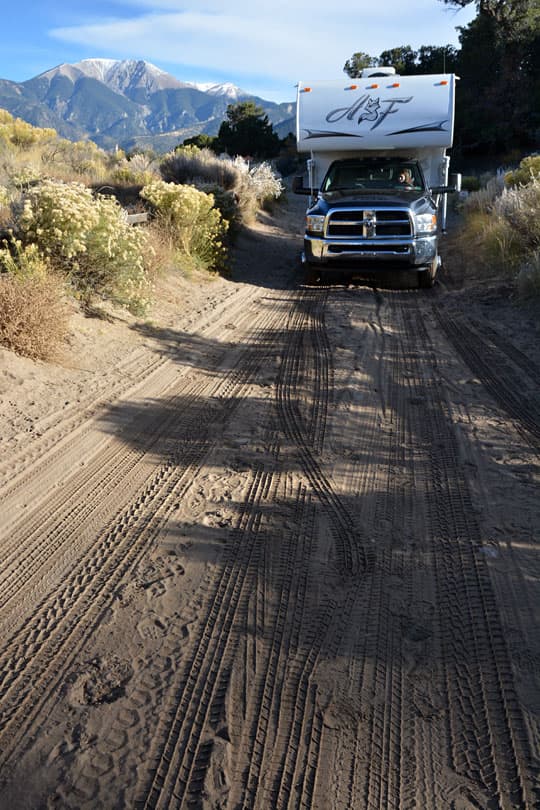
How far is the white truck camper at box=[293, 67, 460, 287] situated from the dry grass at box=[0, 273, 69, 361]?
5902 millimetres

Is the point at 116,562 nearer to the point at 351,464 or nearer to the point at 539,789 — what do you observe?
the point at 351,464

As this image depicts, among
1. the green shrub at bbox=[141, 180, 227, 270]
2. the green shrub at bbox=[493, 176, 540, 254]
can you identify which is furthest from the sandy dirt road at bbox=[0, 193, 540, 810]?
the green shrub at bbox=[141, 180, 227, 270]

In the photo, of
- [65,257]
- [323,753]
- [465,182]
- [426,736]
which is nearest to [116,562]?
[323,753]

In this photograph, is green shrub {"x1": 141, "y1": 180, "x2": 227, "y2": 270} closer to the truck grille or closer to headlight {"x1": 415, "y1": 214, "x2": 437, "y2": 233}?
the truck grille

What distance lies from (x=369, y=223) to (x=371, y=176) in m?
2.10

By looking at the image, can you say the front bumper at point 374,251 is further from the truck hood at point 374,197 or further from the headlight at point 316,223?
the truck hood at point 374,197

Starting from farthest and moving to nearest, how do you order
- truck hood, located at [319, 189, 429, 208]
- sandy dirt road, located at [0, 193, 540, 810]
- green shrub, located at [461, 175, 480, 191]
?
green shrub, located at [461, 175, 480, 191] → truck hood, located at [319, 189, 429, 208] → sandy dirt road, located at [0, 193, 540, 810]

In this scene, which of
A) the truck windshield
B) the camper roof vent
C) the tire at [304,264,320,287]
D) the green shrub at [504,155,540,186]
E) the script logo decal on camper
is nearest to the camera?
the tire at [304,264,320,287]

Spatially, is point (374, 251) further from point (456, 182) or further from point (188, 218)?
point (188, 218)

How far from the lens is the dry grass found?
21.0ft

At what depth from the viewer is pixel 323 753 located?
8.18 feet

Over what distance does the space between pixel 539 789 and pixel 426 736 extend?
16.4 inches

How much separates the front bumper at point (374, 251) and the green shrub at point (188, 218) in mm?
2324

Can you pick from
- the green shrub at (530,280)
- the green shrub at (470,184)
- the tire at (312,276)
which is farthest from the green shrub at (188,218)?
the green shrub at (470,184)
